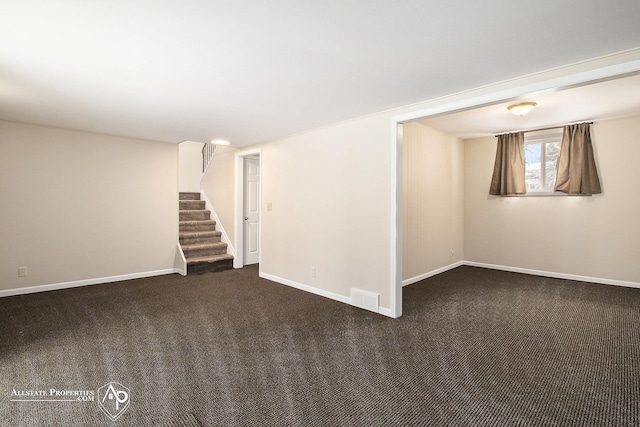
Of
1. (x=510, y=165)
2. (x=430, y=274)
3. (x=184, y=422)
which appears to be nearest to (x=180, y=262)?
(x=184, y=422)

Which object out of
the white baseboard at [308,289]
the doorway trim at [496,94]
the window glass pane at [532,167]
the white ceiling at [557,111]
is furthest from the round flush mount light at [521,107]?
the white baseboard at [308,289]

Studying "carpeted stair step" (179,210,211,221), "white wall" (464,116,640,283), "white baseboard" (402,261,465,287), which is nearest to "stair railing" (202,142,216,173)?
"carpeted stair step" (179,210,211,221)

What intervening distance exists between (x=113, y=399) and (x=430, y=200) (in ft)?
15.9

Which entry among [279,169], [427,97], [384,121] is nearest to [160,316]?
[279,169]

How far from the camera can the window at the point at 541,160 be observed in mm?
5383

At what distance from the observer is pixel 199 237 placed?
6.44 m

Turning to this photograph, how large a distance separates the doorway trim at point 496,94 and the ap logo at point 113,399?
8.43 feet

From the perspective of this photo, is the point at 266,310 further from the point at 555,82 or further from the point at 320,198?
the point at 555,82

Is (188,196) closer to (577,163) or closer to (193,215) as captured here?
(193,215)

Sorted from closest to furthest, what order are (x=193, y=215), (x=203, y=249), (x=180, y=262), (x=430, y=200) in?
(x=430, y=200) < (x=180, y=262) < (x=203, y=249) < (x=193, y=215)

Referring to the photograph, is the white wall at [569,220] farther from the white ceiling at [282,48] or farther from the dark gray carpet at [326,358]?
the white ceiling at [282,48]

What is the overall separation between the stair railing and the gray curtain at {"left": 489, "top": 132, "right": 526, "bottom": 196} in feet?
19.1

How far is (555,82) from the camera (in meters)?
2.50

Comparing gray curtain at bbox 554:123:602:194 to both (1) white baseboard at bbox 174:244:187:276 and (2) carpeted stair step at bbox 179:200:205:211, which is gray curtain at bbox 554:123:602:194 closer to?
(1) white baseboard at bbox 174:244:187:276
